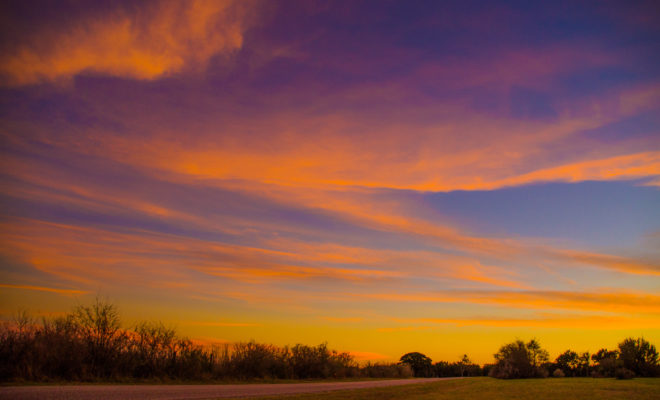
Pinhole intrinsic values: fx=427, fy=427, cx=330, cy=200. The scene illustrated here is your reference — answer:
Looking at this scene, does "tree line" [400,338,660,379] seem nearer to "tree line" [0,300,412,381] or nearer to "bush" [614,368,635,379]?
"bush" [614,368,635,379]

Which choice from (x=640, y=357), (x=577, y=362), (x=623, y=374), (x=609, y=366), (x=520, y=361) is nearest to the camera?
(x=623, y=374)

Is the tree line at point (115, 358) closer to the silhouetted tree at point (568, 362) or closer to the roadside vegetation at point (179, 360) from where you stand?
the roadside vegetation at point (179, 360)

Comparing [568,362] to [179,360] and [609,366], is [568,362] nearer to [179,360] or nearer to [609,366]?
[609,366]

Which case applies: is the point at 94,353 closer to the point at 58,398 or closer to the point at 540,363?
the point at 58,398

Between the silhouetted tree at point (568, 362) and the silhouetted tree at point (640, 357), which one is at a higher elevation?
the silhouetted tree at point (640, 357)

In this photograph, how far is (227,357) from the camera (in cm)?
4081

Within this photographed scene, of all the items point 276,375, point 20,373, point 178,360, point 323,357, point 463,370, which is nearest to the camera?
point 20,373

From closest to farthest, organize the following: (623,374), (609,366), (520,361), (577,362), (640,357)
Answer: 1. (623,374)
2. (640,357)
3. (609,366)
4. (520,361)
5. (577,362)

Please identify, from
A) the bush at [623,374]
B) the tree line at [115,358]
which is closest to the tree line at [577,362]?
the bush at [623,374]

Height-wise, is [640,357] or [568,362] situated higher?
[640,357]

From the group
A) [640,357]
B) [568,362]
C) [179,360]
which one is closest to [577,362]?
[568,362]

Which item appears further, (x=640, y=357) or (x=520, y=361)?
(x=520, y=361)

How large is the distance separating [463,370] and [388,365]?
1699cm

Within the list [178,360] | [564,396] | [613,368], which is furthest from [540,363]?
[178,360]
